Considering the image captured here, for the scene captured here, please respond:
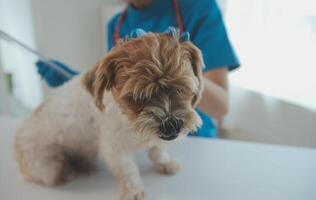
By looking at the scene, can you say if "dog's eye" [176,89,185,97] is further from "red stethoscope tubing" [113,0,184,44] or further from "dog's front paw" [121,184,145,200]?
"red stethoscope tubing" [113,0,184,44]

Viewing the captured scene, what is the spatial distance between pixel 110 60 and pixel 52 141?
27 centimetres

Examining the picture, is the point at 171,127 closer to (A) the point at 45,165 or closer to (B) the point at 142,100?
(B) the point at 142,100

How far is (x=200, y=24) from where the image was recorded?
910 millimetres

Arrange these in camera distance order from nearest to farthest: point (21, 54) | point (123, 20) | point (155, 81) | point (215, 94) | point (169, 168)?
point (155, 81) < point (169, 168) < point (215, 94) < point (123, 20) < point (21, 54)

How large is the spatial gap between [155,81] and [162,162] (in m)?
0.27

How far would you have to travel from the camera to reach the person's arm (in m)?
0.88

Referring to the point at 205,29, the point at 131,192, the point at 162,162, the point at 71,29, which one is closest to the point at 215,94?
the point at 205,29

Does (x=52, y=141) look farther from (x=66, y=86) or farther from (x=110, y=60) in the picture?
(x=110, y=60)

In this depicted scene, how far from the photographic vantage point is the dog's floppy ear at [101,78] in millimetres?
465

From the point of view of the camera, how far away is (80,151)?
2.18 feet

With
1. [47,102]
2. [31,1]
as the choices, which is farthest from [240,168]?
[31,1]

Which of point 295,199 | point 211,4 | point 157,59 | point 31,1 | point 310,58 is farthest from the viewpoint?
point 31,1

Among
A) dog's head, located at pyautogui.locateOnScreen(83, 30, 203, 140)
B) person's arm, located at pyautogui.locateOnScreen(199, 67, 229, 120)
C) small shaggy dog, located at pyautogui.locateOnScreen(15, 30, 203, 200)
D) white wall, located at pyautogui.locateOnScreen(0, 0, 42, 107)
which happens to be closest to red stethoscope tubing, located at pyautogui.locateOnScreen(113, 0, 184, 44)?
person's arm, located at pyautogui.locateOnScreen(199, 67, 229, 120)

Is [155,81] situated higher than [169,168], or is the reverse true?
[155,81]
